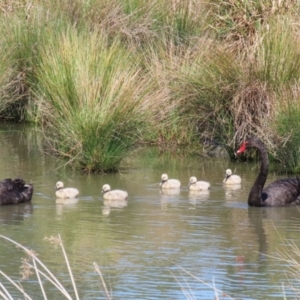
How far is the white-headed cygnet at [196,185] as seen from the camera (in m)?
11.8

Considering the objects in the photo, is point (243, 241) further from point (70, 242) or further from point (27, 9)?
point (27, 9)

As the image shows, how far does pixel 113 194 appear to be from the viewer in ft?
36.8

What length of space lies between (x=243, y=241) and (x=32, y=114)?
26.3 ft

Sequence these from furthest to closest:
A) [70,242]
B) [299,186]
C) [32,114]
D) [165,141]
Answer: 1. [32,114]
2. [165,141]
3. [299,186]
4. [70,242]

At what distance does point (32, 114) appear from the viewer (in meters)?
16.9

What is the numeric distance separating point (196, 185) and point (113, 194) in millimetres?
1139

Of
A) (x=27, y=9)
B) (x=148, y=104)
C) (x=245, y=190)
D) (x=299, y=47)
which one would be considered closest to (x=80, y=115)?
(x=148, y=104)

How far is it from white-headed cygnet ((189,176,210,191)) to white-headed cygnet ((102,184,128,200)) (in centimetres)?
90

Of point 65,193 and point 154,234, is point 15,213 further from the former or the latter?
point 154,234

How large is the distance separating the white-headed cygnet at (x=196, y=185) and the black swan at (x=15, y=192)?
191 cm

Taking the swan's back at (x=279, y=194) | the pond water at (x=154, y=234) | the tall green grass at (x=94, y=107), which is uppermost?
the tall green grass at (x=94, y=107)

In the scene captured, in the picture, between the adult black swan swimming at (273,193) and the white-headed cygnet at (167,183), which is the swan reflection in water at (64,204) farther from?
the adult black swan swimming at (273,193)

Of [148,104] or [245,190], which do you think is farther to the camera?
[148,104]

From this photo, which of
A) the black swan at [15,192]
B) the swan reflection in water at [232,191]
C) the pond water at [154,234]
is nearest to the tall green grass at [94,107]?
the pond water at [154,234]
